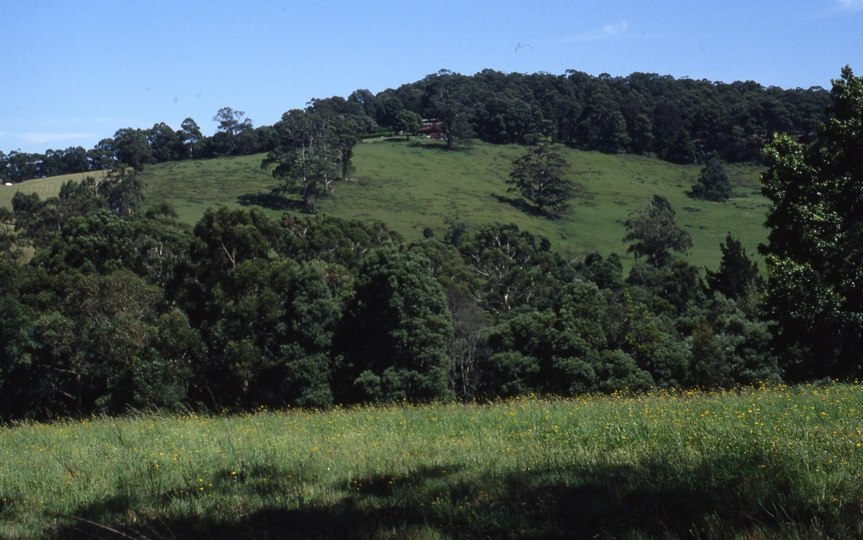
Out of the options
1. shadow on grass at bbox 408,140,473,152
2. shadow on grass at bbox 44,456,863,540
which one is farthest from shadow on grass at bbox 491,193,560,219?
shadow on grass at bbox 44,456,863,540

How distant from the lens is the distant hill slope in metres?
78.5

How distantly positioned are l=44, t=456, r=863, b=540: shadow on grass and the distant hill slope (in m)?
66.1

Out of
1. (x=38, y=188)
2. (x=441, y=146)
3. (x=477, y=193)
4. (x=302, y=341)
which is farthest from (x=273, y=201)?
(x=302, y=341)

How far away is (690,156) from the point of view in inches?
4360

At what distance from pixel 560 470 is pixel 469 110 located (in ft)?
393

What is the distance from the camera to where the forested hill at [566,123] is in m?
101

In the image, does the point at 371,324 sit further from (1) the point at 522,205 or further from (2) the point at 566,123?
(2) the point at 566,123

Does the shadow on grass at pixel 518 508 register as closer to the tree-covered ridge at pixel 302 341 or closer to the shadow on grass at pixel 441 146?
the tree-covered ridge at pixel 302 341

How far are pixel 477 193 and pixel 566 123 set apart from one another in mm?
39596

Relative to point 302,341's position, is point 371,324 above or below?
above

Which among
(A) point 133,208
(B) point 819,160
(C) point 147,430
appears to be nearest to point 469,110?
(A) point 133,208

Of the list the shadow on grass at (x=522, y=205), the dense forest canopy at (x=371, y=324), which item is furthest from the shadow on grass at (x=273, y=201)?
the dense forest canopy at (x=371, y=324)

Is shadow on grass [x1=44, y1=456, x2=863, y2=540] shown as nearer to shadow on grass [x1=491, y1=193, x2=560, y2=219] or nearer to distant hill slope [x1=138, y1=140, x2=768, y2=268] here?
distant hill slope [x1=138, y1=140, x2=768, y2=268]

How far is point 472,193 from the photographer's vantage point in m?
93.1
